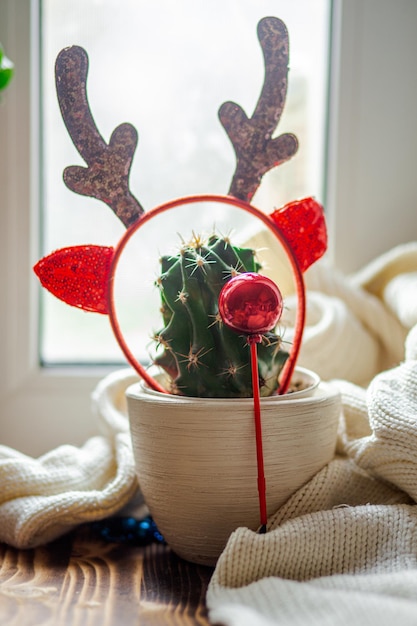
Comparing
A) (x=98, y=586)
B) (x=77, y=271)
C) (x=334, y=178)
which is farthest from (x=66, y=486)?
(x=334, y=178)

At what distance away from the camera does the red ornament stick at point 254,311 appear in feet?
1.91

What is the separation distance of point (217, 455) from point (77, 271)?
0.24 meters

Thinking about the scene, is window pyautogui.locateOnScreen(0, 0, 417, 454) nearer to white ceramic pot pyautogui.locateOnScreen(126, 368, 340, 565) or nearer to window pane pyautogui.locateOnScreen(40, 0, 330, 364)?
window pane pyautogui.locateOnScreen(40, 0, 330, 364)

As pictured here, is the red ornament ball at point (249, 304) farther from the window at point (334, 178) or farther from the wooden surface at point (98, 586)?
the window at point (334, 178)

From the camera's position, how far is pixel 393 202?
1020 mm

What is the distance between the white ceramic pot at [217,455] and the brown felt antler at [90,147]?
0.21m

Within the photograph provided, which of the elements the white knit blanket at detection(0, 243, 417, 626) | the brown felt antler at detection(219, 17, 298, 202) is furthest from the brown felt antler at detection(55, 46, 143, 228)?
the white knit blanket at detection(0, 243, 417, 626)

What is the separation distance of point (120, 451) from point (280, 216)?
0.34 meters

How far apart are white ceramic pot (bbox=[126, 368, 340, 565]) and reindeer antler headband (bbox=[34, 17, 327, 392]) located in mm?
61

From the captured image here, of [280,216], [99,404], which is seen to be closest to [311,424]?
[280,216]

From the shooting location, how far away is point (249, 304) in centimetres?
58

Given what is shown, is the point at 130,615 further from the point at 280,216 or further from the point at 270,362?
the point at 280,216

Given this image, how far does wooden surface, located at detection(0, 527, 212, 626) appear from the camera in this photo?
560 mm

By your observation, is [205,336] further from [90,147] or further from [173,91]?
[173,91]
